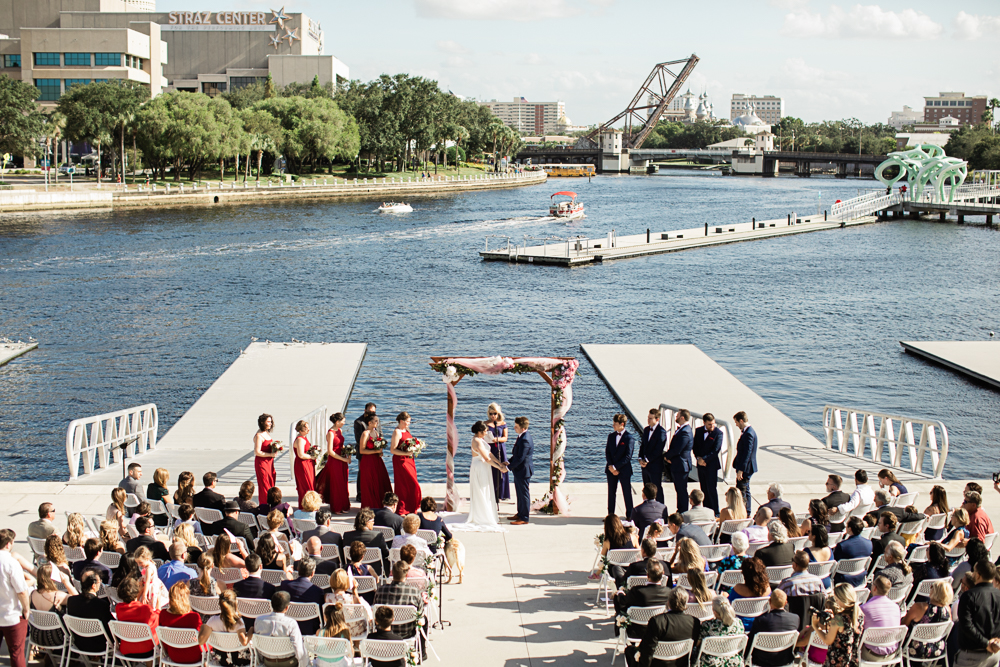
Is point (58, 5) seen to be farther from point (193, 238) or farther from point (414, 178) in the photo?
point (193, 238)

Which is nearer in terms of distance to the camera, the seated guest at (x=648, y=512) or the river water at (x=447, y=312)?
the seated guest at (x=648, y=512)

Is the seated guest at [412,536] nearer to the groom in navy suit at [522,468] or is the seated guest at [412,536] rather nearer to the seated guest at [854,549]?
the groom in navy suit at [522,468]

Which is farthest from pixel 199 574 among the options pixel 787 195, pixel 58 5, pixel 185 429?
pixel 58 5

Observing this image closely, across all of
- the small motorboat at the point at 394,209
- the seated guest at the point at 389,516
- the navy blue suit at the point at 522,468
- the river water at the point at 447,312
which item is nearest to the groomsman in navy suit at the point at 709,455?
the navy blue suit at the point at 522,468

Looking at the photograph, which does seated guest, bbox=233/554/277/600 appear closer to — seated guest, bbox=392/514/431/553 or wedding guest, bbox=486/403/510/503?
seated guest, bbox=392/514/431/553

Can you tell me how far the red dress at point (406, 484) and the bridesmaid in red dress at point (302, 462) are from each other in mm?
1307

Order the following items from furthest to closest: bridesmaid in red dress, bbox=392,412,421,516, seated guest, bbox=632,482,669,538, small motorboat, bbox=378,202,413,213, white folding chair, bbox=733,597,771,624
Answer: small motorboat, bbox=378,202,413,213 → bridesmaid in red dress, bbox=392,412,421,516 → seated guest, bbox=632,482,669,538 → white folding chair, bbox=733,597,771,624

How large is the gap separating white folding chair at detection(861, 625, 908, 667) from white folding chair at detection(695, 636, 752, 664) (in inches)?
45.4

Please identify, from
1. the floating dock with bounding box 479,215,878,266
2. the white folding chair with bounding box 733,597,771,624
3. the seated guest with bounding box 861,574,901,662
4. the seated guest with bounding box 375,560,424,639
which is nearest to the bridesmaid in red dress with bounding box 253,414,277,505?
the seated guest with bounding box 375,560,424,639

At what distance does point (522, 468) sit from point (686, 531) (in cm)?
347

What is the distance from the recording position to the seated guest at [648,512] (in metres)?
11.3

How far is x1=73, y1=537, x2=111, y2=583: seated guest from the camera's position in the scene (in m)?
9.35

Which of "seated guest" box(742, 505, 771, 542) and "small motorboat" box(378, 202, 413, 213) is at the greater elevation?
"small motorboat" box(378, 202, 413, 213)

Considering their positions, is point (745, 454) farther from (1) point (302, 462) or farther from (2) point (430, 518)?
(1) point (302, 462)
